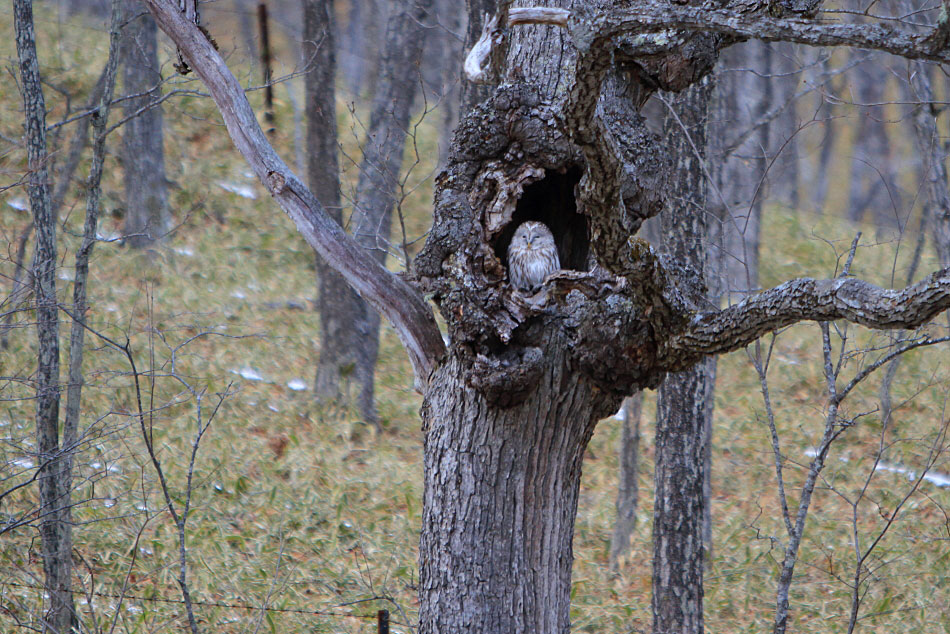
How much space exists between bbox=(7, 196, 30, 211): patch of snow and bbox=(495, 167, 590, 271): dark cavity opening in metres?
10.8

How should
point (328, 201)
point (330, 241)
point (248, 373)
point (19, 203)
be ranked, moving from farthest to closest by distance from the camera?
point (19, 203) < point (248, 373) < point (328, 201) < point (330, 241)

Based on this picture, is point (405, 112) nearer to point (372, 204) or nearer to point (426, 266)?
point (372, 204)

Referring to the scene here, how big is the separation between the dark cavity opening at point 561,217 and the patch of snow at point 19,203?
10.8 m

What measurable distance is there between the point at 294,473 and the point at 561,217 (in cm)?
546

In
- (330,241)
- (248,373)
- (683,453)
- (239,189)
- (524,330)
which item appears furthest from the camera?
(239,189)

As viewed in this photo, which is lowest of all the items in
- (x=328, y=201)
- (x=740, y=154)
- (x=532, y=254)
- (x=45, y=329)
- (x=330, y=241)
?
(x=45, y=329)

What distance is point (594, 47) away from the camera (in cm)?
260

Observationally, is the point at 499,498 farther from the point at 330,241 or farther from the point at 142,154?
the point at 142,154

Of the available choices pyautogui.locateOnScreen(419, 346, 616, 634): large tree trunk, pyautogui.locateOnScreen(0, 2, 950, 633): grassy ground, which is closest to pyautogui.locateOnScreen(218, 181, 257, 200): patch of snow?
pyautogui.locateOnScreen(0, 2, 950, 633): grassy ground

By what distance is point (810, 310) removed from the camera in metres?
2.94

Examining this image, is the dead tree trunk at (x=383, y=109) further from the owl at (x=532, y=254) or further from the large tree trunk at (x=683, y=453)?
the owl at (x=532, y=254)

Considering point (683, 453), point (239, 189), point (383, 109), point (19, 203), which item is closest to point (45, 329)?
point (683, 453)

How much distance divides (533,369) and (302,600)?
14.8 feet

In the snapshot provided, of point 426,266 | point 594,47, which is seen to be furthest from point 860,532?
point 594,47
